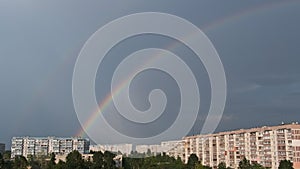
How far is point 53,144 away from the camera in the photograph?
38.6 m

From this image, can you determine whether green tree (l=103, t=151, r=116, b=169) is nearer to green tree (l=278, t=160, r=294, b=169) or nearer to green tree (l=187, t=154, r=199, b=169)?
green tree (l=187, t=154, r=199, b=169)

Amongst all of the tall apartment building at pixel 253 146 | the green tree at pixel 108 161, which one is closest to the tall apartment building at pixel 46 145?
the tall apartment building at pixel 253 146

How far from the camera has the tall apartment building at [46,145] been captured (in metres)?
37.8

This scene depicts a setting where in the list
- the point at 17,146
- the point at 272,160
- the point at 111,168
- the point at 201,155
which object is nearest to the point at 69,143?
the point at 17,146

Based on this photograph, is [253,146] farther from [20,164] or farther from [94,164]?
[20,164]

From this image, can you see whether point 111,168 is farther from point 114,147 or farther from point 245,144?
point 114,147

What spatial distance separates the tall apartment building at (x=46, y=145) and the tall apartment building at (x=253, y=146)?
14.0 meters

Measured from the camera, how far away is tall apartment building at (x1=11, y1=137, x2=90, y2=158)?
124 ft

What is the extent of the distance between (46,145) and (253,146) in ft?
77.9

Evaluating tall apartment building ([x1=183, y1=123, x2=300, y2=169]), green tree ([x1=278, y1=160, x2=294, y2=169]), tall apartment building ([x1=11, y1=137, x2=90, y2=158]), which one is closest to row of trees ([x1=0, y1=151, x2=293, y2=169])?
green tree ([x1=278, y1=160, x2=294, y2=169])

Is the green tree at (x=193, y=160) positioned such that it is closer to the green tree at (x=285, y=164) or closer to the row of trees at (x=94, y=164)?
the row of trees at (x=94, y=164)

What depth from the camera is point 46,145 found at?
38.6 metres

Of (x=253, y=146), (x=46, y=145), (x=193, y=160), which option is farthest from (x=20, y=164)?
(x=46, y=145)

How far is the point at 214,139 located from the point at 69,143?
17667 millimetres
